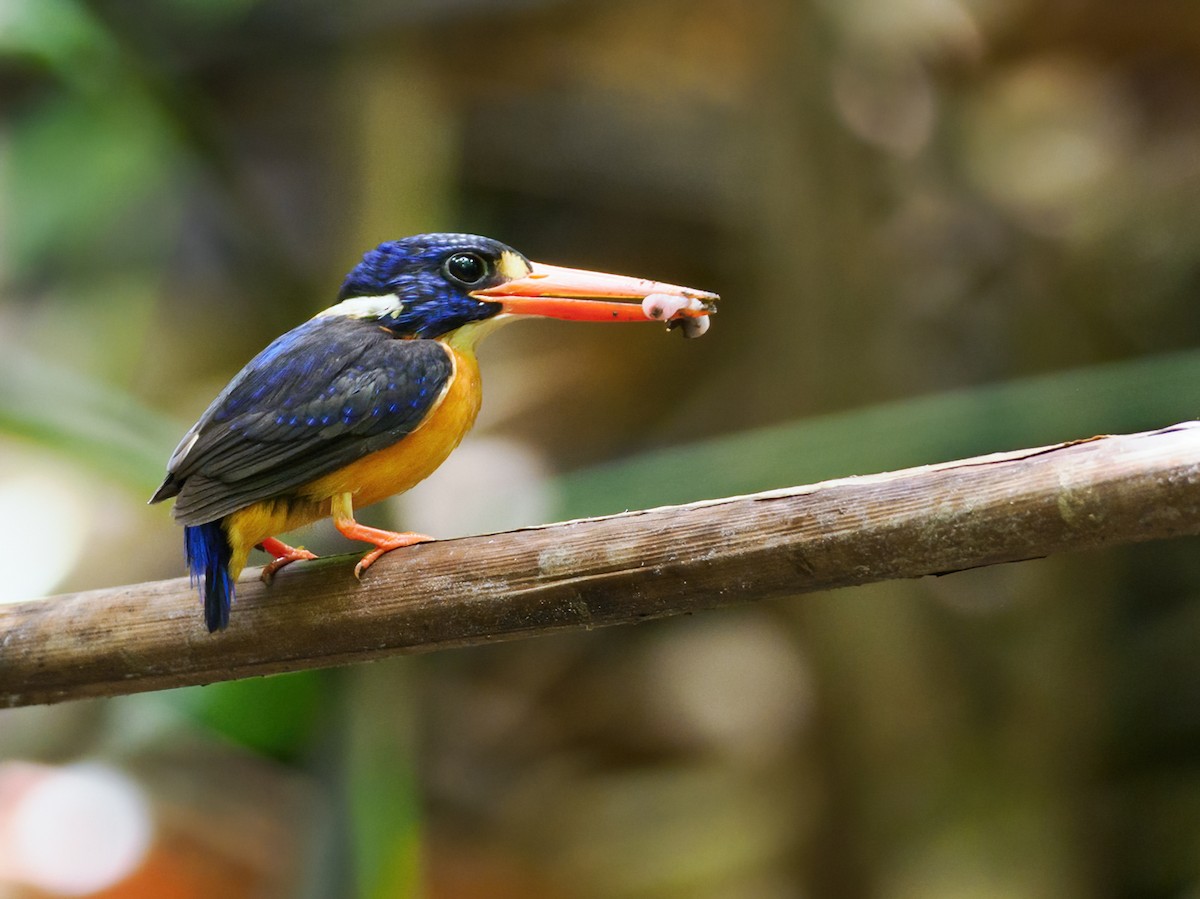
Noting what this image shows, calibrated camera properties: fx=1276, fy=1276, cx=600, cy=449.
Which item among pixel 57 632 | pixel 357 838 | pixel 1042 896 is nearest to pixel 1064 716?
pixel 1042 896

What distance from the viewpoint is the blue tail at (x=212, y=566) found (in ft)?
5.97

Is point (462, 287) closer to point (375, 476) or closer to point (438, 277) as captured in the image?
point (438, 277)

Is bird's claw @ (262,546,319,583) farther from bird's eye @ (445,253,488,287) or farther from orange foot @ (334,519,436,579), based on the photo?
bird's eye @ (445,253,488,287)

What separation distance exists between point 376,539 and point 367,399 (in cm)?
21

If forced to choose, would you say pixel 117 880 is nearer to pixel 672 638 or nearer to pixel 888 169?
pixel 672 638

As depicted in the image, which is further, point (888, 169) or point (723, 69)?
point (723, 69)

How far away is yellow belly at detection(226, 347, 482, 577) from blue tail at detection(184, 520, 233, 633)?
3 centimetres

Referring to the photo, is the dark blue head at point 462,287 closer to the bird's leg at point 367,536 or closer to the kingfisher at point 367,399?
the kingfisher at point 367,399

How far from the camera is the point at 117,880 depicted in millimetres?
3887

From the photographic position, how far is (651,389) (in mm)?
5719

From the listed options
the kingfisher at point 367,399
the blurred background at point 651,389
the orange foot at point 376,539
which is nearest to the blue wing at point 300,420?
the kingfisher at point 367,399

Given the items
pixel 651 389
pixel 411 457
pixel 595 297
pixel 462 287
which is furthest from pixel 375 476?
pixel 651 389

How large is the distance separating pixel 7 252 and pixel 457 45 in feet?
6.76

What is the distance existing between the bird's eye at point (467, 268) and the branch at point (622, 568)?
45 centimetres
